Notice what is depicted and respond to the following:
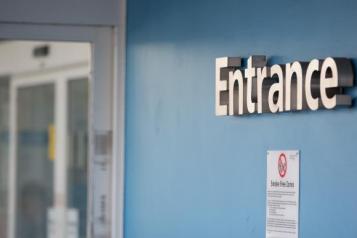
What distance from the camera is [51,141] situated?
8.16 meters

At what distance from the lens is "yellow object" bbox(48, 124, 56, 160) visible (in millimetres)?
8039

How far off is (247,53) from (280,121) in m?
0.36

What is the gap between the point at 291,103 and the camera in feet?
10.4

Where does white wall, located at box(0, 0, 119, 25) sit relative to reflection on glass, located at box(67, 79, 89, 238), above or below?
above

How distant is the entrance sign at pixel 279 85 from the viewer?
9.54 ft

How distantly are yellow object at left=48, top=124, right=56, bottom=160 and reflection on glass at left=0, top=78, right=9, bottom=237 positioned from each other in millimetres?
791

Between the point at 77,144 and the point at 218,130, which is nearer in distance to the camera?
the point at 218,130

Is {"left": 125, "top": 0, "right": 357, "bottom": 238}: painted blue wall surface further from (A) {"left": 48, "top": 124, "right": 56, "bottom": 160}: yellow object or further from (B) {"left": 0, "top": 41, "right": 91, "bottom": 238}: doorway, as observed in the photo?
(A) {"left": 48, "top": 124, "right": 56, "bottom": 160}: yellow object

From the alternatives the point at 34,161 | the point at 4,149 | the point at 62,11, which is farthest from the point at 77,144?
the point at 62,11

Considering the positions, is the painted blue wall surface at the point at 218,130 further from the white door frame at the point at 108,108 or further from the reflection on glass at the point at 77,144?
the reflection on glass at the point at 77,144

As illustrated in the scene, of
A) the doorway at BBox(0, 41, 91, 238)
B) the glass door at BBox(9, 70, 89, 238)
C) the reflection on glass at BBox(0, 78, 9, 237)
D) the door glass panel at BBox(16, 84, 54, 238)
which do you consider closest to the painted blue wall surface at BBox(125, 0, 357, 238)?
the doorway at BBox(0, 41, 91, 238)

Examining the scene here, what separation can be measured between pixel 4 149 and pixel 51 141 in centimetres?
101

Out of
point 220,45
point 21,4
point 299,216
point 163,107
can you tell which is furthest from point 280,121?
point 21,4

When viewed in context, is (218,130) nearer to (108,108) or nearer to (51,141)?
(108,108)
